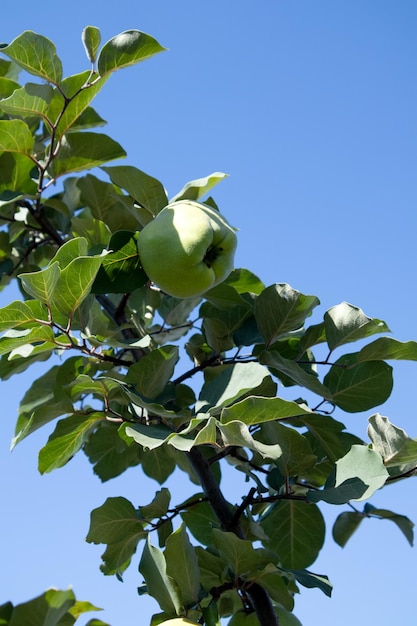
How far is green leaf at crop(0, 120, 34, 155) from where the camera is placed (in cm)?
189

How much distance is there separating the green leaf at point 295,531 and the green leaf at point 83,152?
3.08 ft

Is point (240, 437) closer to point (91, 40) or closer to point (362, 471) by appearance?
point (362, 471)

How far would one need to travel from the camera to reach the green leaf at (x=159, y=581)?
1.56 meters

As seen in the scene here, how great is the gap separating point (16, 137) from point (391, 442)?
1.12m

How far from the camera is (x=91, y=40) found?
6.04ft

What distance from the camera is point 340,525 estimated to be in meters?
1.99

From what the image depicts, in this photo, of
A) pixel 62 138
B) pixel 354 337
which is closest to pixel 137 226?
pixel 62 138

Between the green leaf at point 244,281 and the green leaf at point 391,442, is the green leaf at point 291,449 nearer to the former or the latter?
the green leaf at point 391,442

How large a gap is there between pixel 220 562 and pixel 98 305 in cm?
68

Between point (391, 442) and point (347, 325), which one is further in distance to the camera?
point (347, 325)

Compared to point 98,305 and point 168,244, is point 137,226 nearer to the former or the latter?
point 98,305

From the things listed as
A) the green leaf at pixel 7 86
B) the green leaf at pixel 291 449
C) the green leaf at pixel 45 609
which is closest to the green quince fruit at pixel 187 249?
the green leaf at pixel 291 449

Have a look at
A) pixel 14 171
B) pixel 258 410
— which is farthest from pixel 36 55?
pixel 258 410

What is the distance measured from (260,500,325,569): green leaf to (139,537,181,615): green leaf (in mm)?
376
